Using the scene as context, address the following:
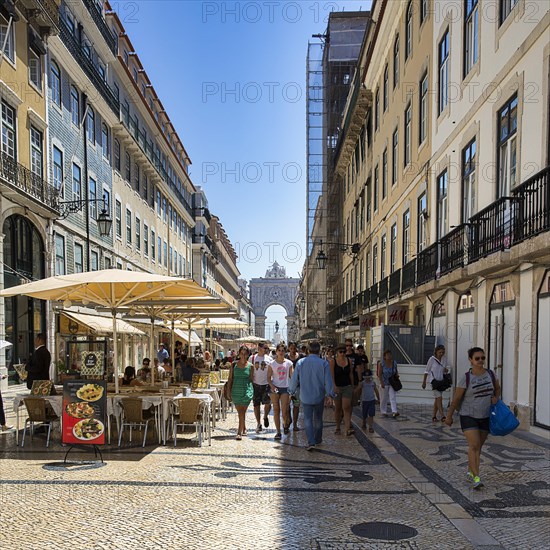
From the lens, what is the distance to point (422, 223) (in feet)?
56.9

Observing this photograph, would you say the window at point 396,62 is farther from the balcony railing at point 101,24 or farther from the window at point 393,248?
the balcony railing at point 101,24

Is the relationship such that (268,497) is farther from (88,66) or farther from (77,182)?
(88,66)

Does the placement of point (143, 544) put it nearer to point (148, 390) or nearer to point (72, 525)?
point (72, 525)

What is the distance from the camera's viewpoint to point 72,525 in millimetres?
4707

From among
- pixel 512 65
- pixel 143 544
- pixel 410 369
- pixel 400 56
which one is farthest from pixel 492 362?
pixel 400 56

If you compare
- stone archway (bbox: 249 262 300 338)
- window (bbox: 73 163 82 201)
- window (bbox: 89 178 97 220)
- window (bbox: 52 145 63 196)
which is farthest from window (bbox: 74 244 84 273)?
stone archway (bbox: 249 262 300 338)

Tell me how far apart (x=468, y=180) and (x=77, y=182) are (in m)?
14.8

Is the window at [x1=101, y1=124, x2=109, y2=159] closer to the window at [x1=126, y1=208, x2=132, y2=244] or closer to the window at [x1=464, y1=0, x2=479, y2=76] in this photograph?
the window at [x1=126, y1=208, x2=132, y2=244]

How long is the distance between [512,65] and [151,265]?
26930 mm

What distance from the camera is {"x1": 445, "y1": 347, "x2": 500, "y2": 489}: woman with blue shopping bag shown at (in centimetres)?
601

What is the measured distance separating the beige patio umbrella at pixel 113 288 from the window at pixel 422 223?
8.53 m

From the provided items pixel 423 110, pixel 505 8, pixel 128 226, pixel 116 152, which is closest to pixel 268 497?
pixel 505 8

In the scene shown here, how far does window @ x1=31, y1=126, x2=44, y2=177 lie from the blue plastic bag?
15.7 meters

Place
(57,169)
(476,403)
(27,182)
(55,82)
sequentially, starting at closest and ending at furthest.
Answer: (476,403), (27,182), (55,82), (57,169)
